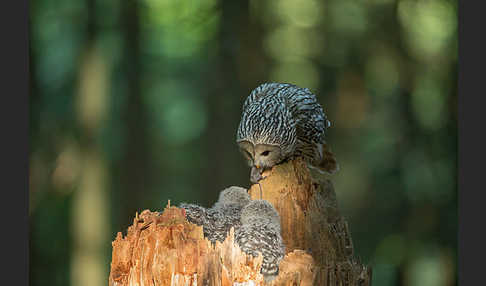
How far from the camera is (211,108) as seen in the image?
9.08ft

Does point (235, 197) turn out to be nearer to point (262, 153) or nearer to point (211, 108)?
point (262, 153)

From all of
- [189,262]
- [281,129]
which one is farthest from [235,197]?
[189,262]

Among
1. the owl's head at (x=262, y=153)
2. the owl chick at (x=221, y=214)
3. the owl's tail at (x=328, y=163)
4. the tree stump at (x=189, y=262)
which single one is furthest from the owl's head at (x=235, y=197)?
the owl's tail at (x=328, y=163)

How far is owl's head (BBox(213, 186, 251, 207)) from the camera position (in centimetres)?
233

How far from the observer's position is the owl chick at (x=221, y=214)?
2113mm

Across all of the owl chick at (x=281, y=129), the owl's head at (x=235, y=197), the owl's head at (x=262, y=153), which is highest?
the owl chick at (x=281, y=129)

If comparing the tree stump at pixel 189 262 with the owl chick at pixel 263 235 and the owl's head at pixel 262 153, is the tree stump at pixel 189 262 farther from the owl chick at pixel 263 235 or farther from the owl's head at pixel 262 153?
the owl's head at pixel 262 153

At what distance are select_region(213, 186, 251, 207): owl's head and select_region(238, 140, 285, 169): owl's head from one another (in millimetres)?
120

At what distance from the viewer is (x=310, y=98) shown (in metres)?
2.62

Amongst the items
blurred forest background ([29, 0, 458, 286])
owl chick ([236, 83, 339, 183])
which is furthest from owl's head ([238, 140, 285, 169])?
blurred forest background ([29, 0, 458, 286])

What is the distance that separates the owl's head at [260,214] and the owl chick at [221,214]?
4 centimetres

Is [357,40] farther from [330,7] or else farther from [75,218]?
[75,218]

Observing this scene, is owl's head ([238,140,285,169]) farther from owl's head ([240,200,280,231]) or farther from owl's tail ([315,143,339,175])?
owl's tail ([315,143,339,175])

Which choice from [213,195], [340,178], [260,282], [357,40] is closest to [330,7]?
[357,40]
